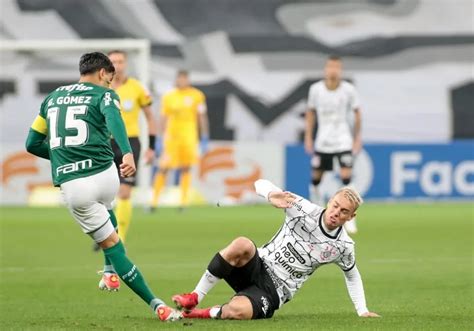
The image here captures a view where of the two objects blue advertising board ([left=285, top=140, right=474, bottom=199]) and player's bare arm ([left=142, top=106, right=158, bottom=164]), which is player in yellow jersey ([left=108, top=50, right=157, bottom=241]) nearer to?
player's bare arm ([left=142, top=106, right=158, bottom=164])

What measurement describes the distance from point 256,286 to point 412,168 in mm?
18169

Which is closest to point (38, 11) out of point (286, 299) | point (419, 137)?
point (419, 137)

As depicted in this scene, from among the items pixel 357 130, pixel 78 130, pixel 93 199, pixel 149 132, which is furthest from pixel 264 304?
pixel 357 130

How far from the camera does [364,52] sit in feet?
113

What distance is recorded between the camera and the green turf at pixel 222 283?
924 centimetres

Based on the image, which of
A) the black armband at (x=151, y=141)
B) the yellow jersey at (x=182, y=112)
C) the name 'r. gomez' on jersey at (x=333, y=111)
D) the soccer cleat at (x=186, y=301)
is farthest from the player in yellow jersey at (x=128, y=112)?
the yellow jersey at (x=182, y=112)

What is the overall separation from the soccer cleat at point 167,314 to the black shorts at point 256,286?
1.70 feet

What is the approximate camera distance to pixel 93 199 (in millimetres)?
8867

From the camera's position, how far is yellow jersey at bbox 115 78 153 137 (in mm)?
14211

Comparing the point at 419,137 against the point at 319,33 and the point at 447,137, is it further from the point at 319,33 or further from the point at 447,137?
the point at 319,33

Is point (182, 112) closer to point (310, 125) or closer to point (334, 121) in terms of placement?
point (310, 125)

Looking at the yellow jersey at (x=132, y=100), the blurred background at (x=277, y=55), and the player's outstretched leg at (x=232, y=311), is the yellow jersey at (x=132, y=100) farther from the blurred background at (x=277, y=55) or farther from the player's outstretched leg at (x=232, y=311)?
the blurred background at (x=277, y=55)

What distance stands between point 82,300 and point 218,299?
1.17m

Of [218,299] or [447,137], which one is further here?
[447,137]
